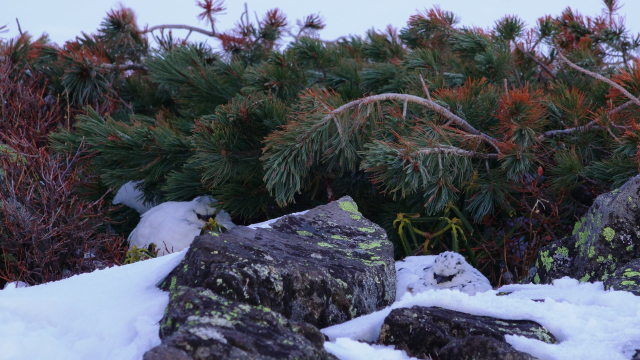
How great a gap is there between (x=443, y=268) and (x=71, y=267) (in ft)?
7.15

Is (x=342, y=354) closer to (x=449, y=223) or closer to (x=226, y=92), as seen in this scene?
(x=449, y=223)

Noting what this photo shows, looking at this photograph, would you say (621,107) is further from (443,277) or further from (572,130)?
(443,277)

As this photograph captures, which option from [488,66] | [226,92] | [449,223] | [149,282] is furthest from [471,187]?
[226,92]

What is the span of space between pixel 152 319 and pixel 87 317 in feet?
0.71

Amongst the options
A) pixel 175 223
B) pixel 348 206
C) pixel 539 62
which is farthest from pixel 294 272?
pixel 539 62

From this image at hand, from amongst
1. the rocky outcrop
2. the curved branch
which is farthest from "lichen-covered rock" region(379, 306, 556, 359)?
the curved branch

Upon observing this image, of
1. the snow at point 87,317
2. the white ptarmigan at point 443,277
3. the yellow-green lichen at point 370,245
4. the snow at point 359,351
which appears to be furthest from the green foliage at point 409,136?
the snow at point 359,351

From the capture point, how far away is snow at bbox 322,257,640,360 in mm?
1917

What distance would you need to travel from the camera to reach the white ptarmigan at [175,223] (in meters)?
4.52

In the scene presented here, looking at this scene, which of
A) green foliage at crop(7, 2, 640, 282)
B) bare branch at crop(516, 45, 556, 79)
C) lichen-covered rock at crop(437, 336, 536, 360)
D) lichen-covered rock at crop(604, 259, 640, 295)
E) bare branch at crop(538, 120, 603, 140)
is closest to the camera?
lichen-covered rock at crop(437, 336, 536, 360)

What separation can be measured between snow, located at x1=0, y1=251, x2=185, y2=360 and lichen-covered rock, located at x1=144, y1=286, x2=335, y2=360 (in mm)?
152

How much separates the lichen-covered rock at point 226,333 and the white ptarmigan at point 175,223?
2604mm

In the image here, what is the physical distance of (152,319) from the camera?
2064 millimetres

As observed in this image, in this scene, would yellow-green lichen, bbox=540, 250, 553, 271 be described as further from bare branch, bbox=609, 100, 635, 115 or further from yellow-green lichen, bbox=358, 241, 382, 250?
bare branch, bbox=609, 100, 635, 115
